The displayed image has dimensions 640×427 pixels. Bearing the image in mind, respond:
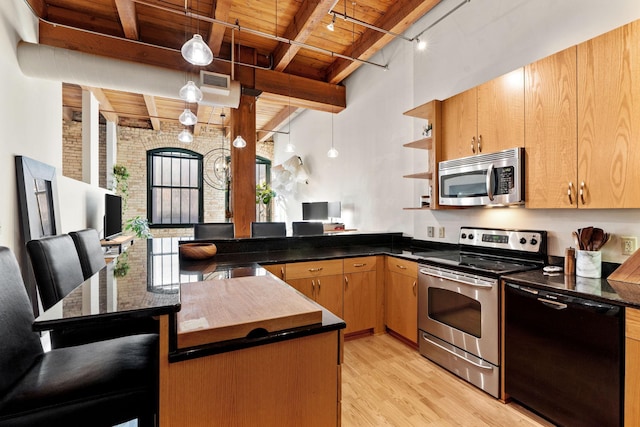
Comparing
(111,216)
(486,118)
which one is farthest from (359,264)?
(111,216)

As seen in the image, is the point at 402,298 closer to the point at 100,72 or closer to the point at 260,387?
the point at 260,387

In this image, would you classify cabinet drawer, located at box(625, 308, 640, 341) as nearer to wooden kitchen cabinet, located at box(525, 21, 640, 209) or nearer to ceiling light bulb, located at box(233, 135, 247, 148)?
wooden kitchen cabinet, located at box(525, 21, 640, 209)

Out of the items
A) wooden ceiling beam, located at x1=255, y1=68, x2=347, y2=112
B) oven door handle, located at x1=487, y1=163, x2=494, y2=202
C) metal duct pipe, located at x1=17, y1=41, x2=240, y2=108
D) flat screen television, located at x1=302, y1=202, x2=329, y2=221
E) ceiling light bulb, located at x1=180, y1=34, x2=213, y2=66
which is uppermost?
wooden ceiling beam, located at x1=255, y1=68, x2=347, y2=112

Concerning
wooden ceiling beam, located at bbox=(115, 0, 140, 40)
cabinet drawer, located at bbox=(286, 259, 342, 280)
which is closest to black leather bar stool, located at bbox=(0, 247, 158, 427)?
cabinet drawer, located at bbox=(286, 259, 342, 280)

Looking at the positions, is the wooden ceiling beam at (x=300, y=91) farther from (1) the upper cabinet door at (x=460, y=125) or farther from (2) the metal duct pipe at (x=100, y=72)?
(1) the upper cabinet door at (x=460, y=125)

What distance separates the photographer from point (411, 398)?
2025mm

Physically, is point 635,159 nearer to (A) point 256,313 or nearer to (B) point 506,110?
(B) point 506,110

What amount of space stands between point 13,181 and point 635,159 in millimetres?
4494

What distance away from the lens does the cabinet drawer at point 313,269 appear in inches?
105

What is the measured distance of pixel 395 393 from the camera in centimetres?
208

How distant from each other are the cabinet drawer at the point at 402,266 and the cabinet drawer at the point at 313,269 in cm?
52

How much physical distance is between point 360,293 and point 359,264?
287 mm

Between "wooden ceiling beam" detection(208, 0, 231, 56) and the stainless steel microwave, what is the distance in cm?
260

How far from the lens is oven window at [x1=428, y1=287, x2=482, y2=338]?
2141 mm
